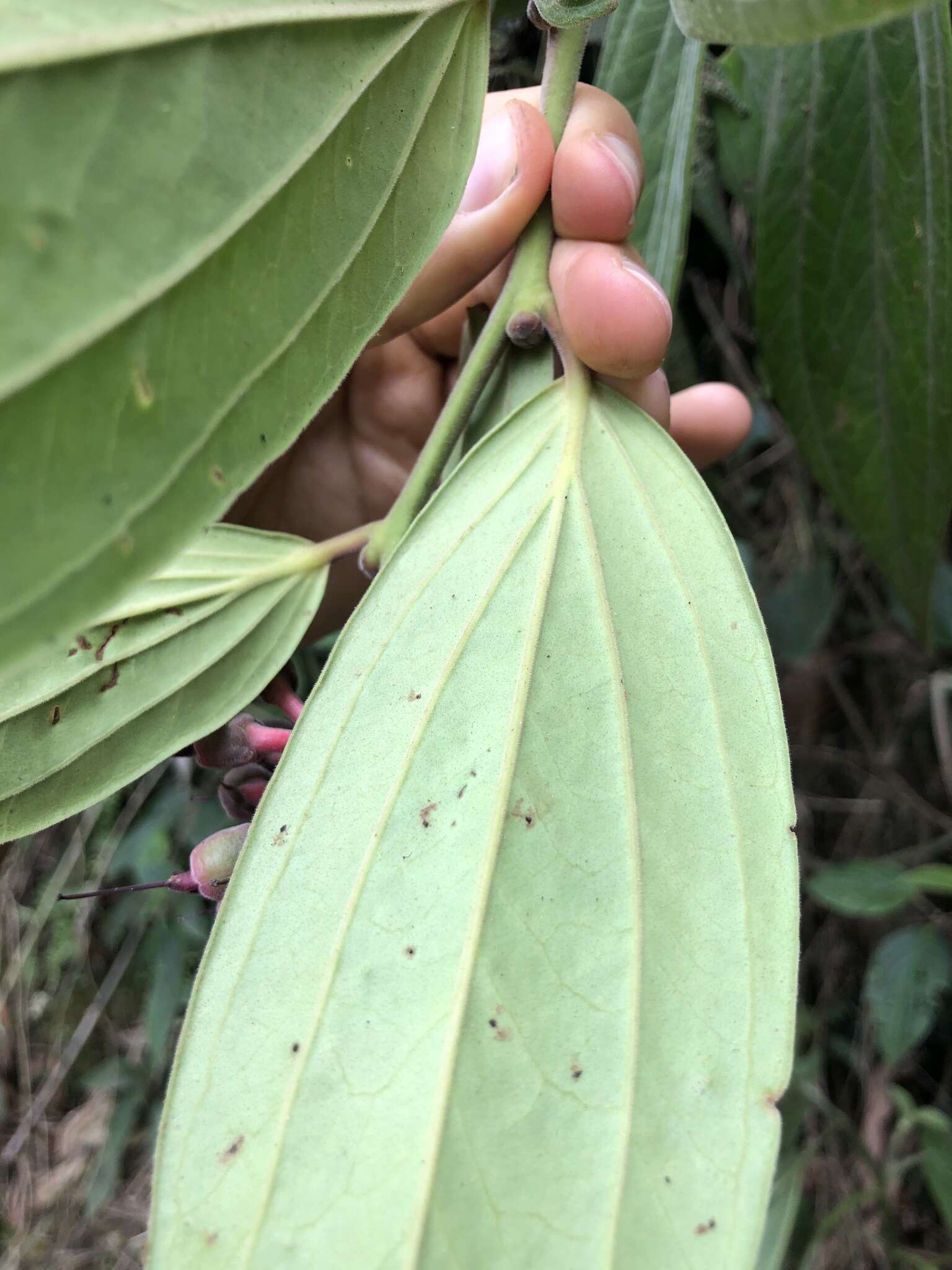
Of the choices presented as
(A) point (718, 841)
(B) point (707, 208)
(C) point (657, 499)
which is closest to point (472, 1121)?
(A) point (718, 841)

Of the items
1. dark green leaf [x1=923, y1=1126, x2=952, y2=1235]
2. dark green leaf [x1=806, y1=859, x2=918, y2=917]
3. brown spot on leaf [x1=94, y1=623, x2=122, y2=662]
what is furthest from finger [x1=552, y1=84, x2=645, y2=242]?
dark green leaf [x1=923, y1=1126, x2=952, y2=1235]

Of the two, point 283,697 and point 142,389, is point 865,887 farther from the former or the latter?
point 142,389

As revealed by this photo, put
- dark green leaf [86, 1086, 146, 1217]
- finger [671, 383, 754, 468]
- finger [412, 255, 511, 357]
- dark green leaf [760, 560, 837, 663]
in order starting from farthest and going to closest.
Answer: dark green leaf [86, 1086, 146, 1217]
dark green leaf [760, 560, 837, 663]
finger [671, 383, 754, 468]
finger [412, 255, 511, 357]

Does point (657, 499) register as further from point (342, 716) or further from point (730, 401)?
point (730, 401)

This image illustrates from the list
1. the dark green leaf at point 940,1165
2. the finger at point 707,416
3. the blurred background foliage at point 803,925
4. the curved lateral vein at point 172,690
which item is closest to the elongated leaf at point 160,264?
the curved lateral vein at point 172,690

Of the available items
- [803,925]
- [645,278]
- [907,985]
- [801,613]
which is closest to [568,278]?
[645,278]

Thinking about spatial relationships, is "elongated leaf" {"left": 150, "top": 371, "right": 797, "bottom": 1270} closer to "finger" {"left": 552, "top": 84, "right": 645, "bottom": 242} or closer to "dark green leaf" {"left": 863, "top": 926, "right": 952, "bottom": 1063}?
"finger" {"left": 552, "top": 84, "right": 645, "bottom": 242}
